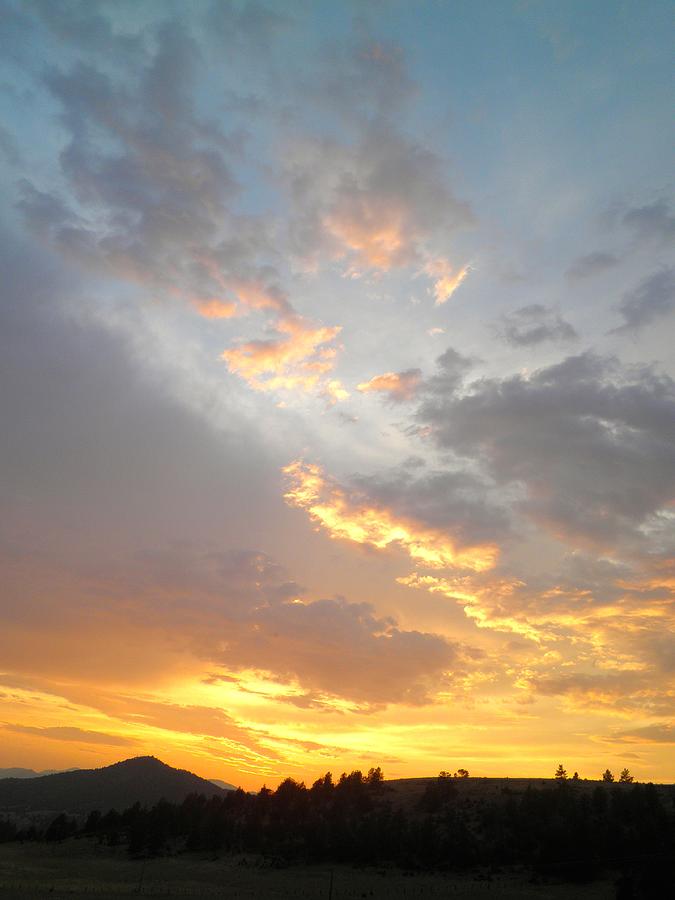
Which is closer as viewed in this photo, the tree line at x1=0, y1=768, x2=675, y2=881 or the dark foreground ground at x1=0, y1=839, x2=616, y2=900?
the dark foreground ground at x1=0, y1=839, x2=616, y2=900

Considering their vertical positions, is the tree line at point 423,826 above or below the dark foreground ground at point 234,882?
above

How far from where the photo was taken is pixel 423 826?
92.6 meters

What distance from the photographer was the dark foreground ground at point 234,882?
66188 millimetres

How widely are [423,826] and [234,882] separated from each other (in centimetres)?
2877

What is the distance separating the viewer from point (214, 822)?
115562 millimetres

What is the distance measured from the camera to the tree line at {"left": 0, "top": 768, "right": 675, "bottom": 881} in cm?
7450

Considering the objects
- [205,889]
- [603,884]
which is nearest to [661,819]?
[603,884]

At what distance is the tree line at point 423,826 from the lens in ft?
244

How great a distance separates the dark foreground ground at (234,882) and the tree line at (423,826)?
14.1ft

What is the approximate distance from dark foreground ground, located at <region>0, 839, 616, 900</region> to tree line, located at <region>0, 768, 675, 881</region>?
14.1 feet

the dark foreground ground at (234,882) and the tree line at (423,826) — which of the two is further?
the tree line at (423,826)

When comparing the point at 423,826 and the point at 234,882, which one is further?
the point at 423,826

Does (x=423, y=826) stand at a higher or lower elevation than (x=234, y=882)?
higher

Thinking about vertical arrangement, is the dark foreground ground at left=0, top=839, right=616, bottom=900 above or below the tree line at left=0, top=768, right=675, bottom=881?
below
